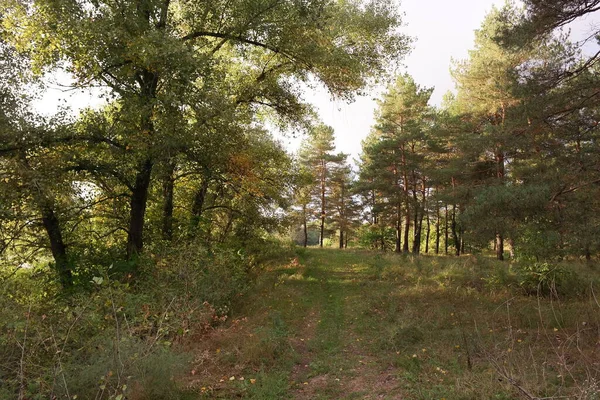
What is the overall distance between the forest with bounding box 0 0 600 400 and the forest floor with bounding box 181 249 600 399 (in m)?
0.06

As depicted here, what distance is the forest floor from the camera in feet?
16.9

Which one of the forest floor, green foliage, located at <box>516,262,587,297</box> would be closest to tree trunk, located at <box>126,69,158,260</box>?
the forest floor

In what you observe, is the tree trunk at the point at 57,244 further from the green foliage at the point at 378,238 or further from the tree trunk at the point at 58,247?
the green foliage at the point at 378,238

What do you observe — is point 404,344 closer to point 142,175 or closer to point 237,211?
point 142,175

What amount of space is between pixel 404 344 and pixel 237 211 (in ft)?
28.3

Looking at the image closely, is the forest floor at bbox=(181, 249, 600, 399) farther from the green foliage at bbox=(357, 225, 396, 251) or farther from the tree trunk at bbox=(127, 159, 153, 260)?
the green foliage at bbox=(357, 225, 396, 251)

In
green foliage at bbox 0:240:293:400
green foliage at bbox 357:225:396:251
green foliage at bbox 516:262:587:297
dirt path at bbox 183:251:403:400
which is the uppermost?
green foliage at bbox 357:225:396:251

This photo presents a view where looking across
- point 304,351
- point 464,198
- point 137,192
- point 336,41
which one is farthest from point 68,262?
point 464,198

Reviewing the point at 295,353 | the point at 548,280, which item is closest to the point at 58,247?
the point at 295,353

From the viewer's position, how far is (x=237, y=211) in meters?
14.0

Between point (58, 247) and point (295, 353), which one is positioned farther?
point (58, 247)

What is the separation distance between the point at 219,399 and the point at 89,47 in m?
7.63

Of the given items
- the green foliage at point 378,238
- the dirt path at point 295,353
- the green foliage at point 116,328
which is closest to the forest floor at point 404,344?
the dirt path at point 295,353

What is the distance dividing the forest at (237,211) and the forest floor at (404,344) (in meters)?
0.06
